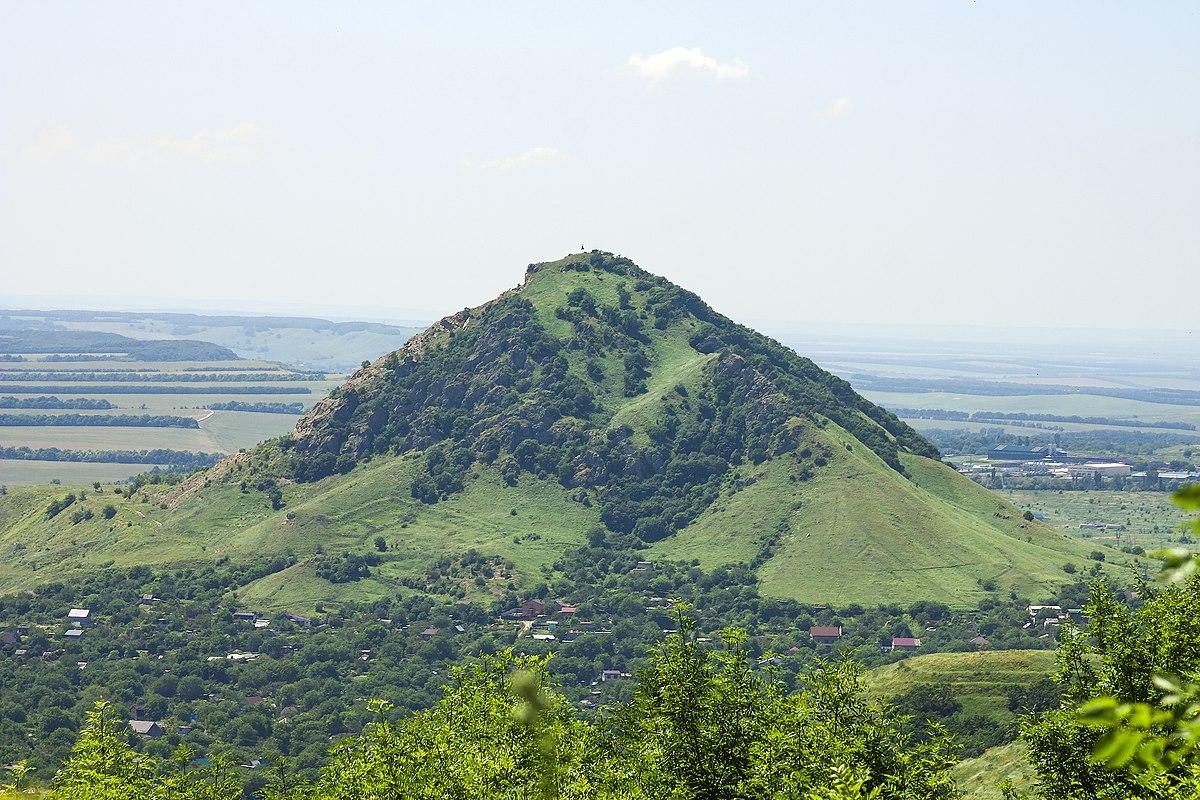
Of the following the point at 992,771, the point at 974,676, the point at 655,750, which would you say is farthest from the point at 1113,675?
the point at 974,676

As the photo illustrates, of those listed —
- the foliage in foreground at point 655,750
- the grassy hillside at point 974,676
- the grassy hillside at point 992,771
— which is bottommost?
the grassy hillside at point 974,676

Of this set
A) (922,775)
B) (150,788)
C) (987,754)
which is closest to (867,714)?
(922,775)

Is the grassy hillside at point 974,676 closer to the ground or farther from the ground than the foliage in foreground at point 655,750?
closer to the ground

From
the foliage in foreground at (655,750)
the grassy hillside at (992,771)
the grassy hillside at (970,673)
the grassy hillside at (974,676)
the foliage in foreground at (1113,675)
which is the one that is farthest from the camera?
the grassy hillside at (970,673)

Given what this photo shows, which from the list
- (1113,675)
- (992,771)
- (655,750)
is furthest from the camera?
(992,771)

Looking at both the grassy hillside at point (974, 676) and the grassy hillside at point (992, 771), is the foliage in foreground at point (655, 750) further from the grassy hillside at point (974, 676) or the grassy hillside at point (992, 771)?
the grassy hillside at point (974, 676)

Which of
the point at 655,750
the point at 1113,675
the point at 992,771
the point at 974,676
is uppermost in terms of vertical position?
the point at 1113,675

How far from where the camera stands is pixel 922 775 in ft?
186

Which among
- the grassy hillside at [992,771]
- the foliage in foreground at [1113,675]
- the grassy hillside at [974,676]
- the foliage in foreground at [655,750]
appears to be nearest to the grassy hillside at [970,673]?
the grassy hillside at [974,676]

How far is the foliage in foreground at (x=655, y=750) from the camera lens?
173 ft

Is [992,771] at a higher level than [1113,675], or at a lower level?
lower

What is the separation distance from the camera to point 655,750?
5734cm

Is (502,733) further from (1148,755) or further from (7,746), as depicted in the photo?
(7,746)

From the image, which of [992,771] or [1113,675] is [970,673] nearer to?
[992,771]
